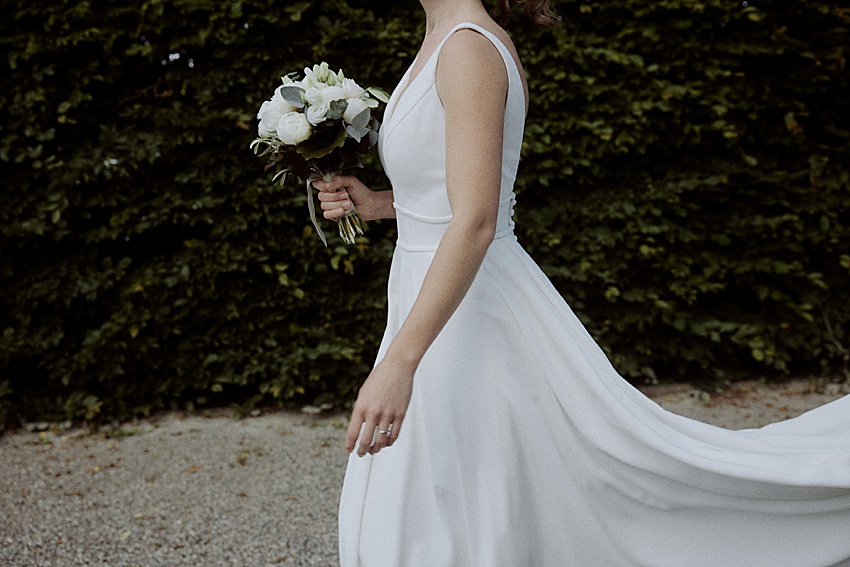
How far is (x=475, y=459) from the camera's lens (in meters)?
1.62

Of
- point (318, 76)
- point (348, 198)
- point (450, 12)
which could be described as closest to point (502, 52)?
point (450, 12)

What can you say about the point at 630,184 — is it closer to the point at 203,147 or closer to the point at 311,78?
the point at 203,147

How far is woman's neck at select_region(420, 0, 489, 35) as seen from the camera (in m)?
1.58

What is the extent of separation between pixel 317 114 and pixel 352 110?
0.10m

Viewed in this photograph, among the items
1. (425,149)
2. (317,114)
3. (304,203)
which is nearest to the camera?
(425,149)

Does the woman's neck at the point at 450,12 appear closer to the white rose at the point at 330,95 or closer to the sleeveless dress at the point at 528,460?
the sleeveless dress at the point at 528,460

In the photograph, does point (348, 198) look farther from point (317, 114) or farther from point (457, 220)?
point (457, 220)

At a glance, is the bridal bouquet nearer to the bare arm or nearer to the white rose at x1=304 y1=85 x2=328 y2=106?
the white rose at x1=304 y1=85 x2=328 y2=106

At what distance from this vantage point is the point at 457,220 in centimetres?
141

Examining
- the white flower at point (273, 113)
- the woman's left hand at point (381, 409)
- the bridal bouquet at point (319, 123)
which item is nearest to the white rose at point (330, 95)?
the bridal bouquet at point (319, 123)

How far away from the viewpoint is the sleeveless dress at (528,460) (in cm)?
157

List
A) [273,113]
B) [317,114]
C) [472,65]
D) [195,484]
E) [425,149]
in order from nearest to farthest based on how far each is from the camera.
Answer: [472,65] → [425,149] → [317,114] → [273,113] → [195,484]

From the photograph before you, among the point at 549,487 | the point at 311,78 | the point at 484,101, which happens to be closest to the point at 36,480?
the point at 311,78

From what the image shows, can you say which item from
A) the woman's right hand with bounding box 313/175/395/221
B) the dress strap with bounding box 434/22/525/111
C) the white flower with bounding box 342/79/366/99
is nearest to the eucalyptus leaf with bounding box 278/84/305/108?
the white flower with bounding box 342/79/366/99
